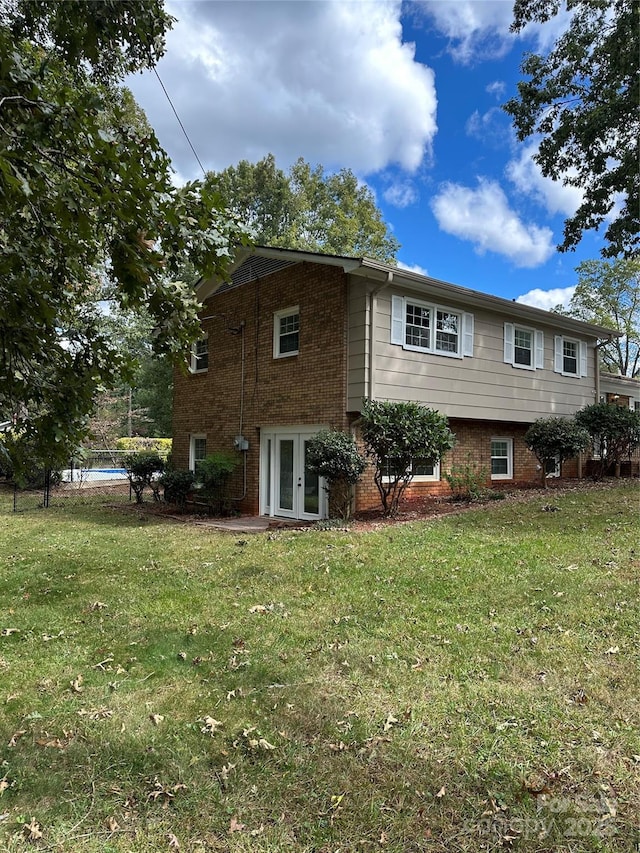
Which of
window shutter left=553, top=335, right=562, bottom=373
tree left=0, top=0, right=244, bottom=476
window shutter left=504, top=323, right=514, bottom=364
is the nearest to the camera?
tree left=0, top=0, right=244, bottom=476

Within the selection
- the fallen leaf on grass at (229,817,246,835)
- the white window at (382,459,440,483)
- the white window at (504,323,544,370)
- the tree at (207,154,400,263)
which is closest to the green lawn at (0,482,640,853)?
the fallen leaf on grass at (229,817,246,835)

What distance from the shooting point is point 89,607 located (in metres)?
5.50

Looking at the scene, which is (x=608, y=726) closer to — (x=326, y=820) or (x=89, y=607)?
(x=326, y=820)

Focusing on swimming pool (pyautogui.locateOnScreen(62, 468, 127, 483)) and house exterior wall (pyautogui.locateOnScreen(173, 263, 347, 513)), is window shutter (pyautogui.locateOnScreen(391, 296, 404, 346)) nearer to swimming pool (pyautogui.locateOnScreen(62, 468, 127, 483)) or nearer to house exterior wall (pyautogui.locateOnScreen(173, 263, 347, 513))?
house exterior wall (pyautogui.locateOnScreen(173, 263, 347, 513))

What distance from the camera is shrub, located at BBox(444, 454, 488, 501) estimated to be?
1148cm

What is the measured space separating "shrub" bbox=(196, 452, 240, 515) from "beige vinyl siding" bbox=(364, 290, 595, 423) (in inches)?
179

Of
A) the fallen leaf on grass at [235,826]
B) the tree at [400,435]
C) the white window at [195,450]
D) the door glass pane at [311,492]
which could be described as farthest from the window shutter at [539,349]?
the fallen leaf on grass at [235,826]

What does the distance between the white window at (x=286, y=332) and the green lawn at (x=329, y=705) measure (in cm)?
674

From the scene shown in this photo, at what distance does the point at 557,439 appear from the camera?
12344mm

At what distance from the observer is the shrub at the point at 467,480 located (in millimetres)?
11477

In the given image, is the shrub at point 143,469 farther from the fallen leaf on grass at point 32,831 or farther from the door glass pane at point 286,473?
the fallen leaf on grass at point 32,831

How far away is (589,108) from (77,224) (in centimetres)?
1340

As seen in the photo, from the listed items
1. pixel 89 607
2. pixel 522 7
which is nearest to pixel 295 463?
pixel 89 607

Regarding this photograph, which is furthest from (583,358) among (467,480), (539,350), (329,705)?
(329,705)
